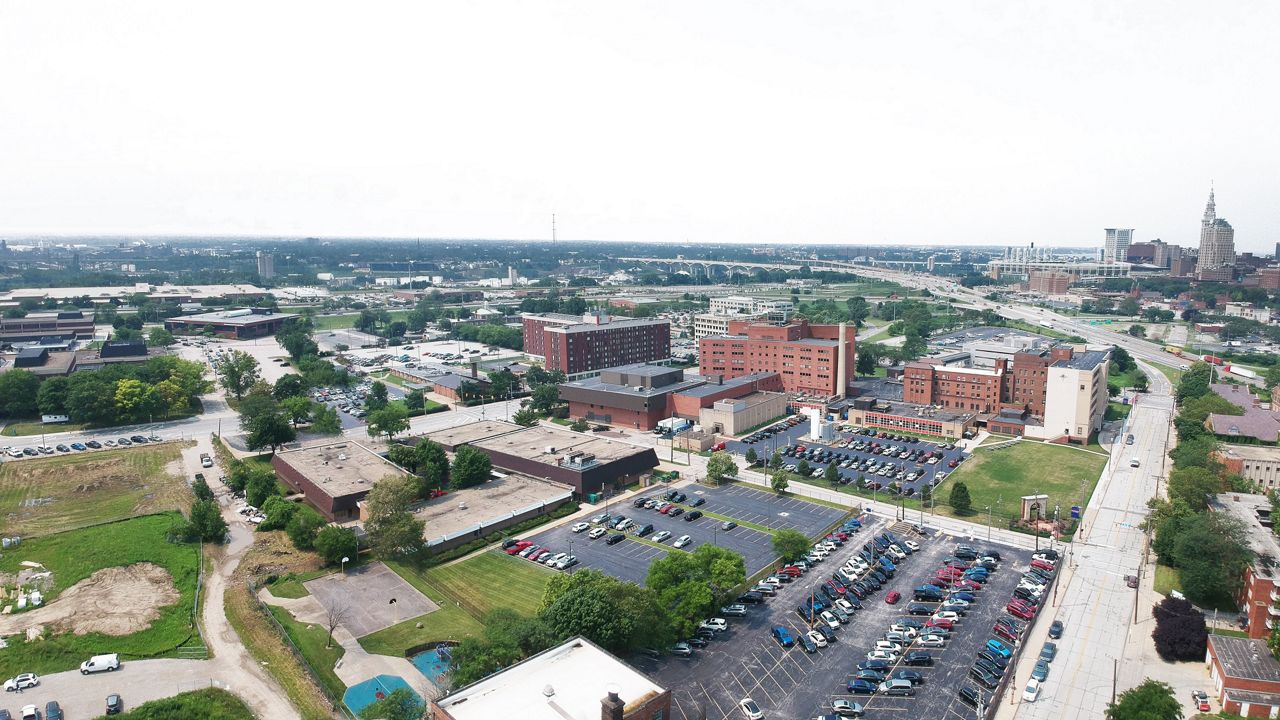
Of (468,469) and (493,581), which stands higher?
(468,469)

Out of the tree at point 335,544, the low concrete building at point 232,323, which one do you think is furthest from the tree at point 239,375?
the tree at point 335,544

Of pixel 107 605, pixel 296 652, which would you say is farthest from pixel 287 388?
pixel 296 652

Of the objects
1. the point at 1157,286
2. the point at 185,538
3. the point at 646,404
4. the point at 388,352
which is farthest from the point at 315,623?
the point at 1157,286

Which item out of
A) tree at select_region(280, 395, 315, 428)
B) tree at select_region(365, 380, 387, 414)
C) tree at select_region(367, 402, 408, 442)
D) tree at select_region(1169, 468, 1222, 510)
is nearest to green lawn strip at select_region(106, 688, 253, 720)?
tree at select_region(367, 402, 408, 442)

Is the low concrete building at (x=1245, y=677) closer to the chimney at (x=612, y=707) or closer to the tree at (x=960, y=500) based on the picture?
the tree at (x=960, y=500)

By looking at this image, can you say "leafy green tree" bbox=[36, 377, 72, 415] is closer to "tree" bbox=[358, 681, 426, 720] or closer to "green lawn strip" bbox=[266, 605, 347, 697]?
"green lawn strip" bbox=[266, 605, 347, 697]

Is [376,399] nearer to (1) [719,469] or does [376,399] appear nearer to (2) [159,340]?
(1) [719,469]
